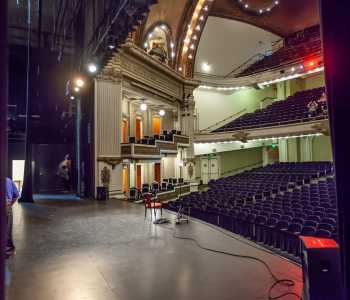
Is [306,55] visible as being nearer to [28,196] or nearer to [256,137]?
[256,137]

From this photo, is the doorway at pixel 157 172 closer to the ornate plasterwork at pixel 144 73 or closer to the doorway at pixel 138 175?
the doorway at pixel 138 175

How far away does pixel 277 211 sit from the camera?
805 centimetres

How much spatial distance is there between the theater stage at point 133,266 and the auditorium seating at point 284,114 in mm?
14265

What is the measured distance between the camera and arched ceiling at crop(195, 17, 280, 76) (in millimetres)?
23266

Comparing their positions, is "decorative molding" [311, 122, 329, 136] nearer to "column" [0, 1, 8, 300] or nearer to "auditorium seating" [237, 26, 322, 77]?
"auditorium seating" [237, 26, 322, 77]

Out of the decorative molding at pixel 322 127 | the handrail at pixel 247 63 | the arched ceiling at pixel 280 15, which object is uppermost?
the arched ceiling at pixel 280 15

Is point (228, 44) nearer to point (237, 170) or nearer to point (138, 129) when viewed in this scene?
point (237, 170)

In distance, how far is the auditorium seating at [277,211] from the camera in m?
6.13

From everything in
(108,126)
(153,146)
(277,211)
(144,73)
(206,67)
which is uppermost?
(206,67)

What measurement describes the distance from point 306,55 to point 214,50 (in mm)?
7204

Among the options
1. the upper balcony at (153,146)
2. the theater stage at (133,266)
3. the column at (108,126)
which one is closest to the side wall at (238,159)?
the upper balcony at (153,146)

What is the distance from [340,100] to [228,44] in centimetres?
2466

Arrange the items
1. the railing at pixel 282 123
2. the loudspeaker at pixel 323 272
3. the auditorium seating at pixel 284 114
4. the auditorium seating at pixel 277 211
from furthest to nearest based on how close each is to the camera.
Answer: the auditorium seating at pixel 284 114 → the railing at pixel 282 123 → the auditorium seating at pixel 277 211 → the loudspeaker at pixel 323 272

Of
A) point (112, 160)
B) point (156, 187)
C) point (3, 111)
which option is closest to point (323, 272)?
point (3, 111)
